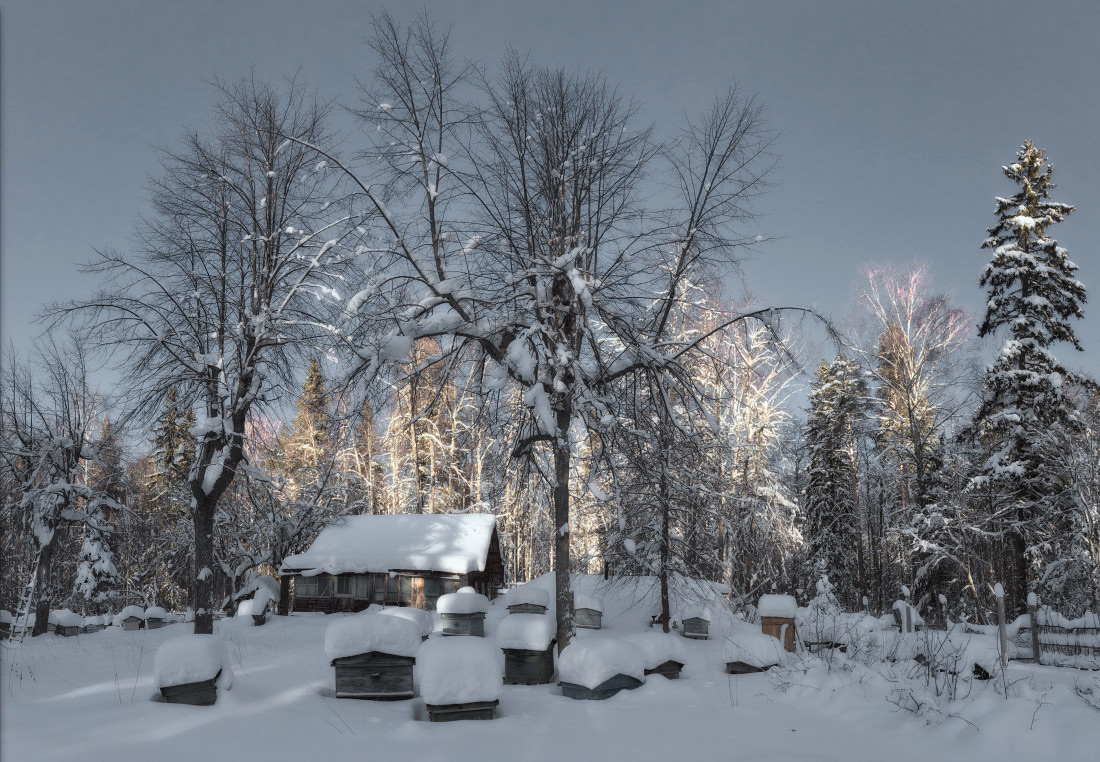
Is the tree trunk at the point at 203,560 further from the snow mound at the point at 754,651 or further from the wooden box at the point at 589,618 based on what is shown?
the snow mound at the point at 754,651

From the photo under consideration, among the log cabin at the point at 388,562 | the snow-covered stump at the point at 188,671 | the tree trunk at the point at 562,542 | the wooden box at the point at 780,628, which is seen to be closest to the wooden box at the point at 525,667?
the tree trunk at the point at 562,542

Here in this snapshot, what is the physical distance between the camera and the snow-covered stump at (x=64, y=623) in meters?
20.5

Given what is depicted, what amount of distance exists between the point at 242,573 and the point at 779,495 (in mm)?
20824

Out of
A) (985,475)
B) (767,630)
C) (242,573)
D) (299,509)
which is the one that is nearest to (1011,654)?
(767,630)

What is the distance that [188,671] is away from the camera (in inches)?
305

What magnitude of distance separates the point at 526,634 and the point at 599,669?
1.66 m

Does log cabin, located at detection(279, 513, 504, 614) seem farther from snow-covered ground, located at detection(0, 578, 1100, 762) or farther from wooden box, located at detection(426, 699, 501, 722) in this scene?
wooden box, located at detection(426, 699, 501, 722)

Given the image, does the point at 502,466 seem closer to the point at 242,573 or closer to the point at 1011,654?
the point at 1011,654

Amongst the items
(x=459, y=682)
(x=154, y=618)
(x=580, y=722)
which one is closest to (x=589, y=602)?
(x=580, y=722)

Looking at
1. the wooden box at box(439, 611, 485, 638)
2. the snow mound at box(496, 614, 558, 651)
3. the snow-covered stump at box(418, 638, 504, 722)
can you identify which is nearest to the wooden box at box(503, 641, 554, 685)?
the snow mound at box(496, 614, 558, 651)

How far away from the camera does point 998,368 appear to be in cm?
1956

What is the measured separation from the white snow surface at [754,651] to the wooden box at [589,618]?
8621 mm

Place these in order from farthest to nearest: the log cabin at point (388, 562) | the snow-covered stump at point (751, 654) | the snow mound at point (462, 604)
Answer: the log cabin at point (388, 562)
the snow mound at point (462, 604)
the snow-covered stump at point (751, 654)

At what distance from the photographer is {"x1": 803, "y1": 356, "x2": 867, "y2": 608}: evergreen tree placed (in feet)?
102
